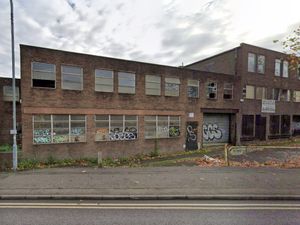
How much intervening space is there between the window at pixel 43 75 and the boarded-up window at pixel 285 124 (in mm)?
27118

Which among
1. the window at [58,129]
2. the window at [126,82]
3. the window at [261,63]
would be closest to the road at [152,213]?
the window at [58,129]

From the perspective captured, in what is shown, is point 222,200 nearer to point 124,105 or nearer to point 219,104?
point 124,105

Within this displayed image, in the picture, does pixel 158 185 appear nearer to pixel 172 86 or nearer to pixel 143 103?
pixel 143 103

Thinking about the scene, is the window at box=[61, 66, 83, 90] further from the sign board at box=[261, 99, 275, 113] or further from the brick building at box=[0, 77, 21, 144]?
the sign board at box=[261, 99, 275, 113]

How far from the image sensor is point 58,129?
13859 millimetres

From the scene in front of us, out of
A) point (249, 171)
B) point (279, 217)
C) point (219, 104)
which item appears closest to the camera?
point (279, 217)

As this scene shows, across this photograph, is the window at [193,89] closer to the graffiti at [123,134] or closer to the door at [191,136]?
the door at [191,136]

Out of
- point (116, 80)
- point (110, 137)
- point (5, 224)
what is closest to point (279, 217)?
point (5, 224)

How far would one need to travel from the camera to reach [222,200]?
599 centimetres

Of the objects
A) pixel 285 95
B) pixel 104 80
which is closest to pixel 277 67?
pixel 285 95

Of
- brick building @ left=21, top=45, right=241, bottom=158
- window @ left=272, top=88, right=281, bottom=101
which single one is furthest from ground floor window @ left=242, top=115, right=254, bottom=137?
window @ left=272, top=88, right=281, bottom=101

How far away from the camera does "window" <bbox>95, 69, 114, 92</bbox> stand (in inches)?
600

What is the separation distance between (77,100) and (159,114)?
6921 millimetres

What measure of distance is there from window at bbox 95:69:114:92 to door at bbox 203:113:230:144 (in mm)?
10562
